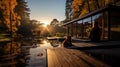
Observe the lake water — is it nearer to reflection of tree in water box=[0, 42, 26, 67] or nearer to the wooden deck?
reflection of tree in water box=[0, 42, 26, 67]

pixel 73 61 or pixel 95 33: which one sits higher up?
pixel 95 33

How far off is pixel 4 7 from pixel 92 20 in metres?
22.2

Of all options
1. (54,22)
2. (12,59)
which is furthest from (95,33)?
(54,22)

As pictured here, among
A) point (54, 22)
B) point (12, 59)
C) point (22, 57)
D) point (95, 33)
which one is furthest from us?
point (54, 22)

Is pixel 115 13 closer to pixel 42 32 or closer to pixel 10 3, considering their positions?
pixel 10 3

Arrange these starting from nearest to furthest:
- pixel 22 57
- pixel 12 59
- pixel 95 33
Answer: pixel 12 59 → pixel 95 33 → pixel 22 57

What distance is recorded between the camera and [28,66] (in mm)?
11125

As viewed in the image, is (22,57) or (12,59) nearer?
(12,59)

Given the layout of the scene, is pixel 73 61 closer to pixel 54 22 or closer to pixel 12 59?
pixel 12 59

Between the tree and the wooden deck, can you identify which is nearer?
the wooden deck

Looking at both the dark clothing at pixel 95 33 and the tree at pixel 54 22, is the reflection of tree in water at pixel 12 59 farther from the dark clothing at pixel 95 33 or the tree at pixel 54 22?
the tree at pixel 54 22

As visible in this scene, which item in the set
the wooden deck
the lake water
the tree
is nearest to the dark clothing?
the lake water

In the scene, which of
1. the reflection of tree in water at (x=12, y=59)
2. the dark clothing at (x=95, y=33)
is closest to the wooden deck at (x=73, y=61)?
the reflection of tree in water at (x=12, y=59)

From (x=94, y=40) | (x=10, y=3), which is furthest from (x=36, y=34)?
(x=94, y=40)
